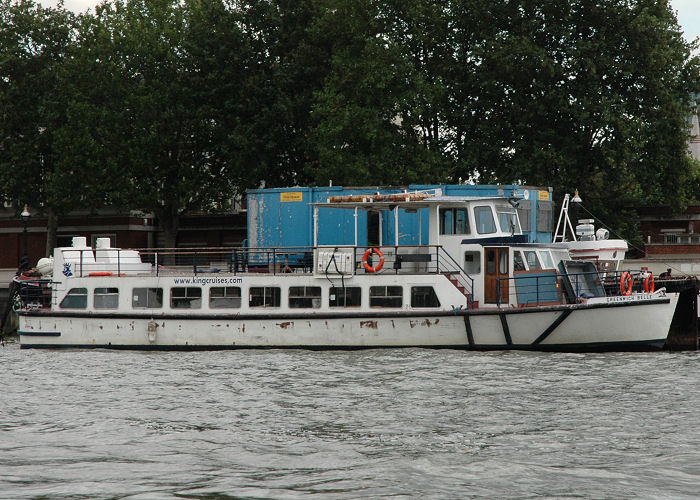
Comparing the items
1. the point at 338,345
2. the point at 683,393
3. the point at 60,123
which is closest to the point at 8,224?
the point at 60,123

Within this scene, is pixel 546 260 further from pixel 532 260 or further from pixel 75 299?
pixel 75 299

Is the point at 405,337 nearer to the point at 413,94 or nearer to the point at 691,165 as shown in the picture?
the point at 413,94

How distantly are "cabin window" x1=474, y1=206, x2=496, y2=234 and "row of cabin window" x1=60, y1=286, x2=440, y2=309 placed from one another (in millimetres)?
2748

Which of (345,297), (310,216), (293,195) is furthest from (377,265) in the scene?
(293,195)

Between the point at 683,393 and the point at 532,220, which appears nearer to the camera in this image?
the point at 683,393

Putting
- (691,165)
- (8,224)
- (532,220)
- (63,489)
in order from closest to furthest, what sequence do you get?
1. (63,489)
2. (532,220)
3. (691,165)
4. (8,224)

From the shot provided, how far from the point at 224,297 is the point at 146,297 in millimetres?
2611

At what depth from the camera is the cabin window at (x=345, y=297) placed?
28422mm

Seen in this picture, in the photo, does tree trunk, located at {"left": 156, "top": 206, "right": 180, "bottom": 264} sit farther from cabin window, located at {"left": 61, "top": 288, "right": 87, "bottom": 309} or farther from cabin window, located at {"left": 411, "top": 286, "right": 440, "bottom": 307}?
cabin window, located at {"left": 411, "top": 286, "right": 440, "bottom": 307}

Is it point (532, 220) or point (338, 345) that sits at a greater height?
point (532, 220)

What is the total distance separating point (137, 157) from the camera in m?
51.8

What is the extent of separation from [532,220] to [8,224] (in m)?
38.6

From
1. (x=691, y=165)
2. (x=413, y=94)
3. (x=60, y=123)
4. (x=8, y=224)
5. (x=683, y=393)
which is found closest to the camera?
(x=683, y=393)

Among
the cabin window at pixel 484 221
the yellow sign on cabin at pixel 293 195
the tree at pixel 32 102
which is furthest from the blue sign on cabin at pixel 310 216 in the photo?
the tree at pixel 32 102
